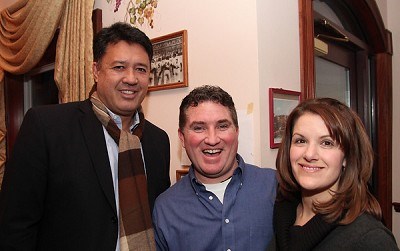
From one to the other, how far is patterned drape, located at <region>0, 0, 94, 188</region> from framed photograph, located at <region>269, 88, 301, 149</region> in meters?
1.05

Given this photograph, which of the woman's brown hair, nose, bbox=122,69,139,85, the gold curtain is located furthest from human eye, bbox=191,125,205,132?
the gold curtain

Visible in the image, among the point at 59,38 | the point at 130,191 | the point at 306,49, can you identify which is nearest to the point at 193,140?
the point at 130,191

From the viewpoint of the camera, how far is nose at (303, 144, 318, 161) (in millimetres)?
1034

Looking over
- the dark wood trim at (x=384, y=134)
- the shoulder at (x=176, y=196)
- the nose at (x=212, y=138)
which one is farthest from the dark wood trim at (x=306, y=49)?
the dark wood trim at (x=384, y=134)

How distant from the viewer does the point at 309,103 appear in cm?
113

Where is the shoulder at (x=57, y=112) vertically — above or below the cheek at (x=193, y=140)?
above

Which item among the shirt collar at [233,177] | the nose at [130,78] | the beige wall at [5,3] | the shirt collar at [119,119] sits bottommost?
the shirt collar at [233,177]

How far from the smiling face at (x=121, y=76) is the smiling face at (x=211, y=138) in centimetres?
25

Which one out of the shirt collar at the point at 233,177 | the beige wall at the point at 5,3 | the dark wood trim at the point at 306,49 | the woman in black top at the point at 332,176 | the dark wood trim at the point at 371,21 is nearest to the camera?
the woman in black top at the point at 332,176

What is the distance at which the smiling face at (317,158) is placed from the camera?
3.39 ft

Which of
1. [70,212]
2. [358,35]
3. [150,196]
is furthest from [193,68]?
[358,35]

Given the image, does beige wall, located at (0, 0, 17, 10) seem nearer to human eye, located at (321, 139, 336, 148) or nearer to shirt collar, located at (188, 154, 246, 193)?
shirt collar, located at (188, 154, 246, 193)

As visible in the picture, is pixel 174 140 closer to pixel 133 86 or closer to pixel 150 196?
pixel 150 196

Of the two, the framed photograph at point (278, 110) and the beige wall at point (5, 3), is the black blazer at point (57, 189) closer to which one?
the framed photograph at point (278, 110)
